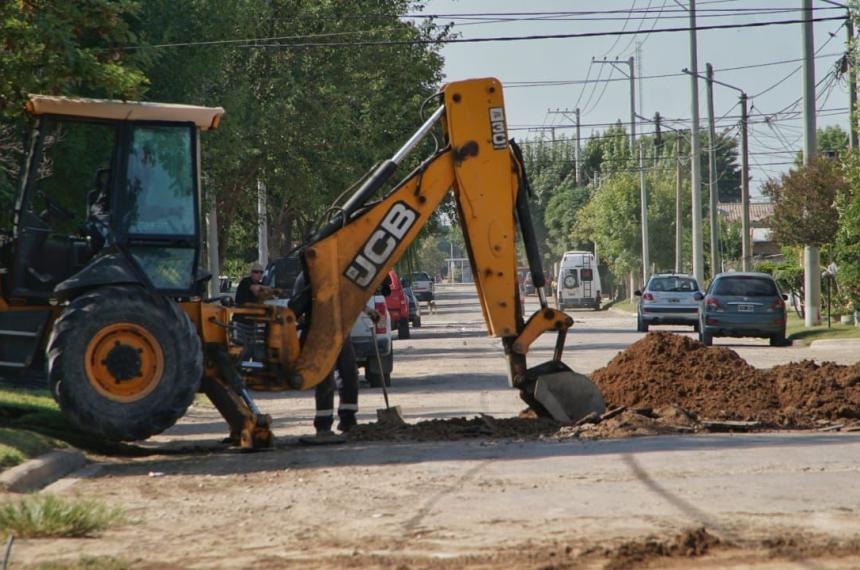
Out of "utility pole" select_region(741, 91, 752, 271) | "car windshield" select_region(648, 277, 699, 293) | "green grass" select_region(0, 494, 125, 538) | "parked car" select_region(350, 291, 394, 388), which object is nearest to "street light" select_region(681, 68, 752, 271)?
"utility pole" select_region(741, 91, 752, 271)

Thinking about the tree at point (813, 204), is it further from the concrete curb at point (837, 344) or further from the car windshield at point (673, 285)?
the concrete curb at point (837, 344)

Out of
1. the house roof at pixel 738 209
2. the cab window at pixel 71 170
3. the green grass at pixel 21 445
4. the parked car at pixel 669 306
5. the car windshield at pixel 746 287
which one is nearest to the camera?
the green grass at pixel 21 445

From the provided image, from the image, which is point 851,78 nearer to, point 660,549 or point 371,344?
point 371,344

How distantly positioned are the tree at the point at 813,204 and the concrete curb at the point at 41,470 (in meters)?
29.4

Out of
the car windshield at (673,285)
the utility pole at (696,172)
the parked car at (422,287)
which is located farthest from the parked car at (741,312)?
the parked car at (422,287)

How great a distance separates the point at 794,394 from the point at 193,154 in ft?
24.8

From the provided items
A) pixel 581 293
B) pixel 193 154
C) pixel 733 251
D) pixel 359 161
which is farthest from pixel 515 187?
pixel 733 251

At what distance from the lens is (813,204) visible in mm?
39844

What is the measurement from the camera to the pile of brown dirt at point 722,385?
1589 centimetres

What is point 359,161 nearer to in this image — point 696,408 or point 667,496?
point 696,408

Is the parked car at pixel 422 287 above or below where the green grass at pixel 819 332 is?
above

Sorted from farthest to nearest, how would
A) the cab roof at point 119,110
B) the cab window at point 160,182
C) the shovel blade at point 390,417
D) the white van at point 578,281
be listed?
the white van at point 578,281 → the shovel blade at point 390,417 → the cab window at point 160,182 → the cab roof at point 119,110

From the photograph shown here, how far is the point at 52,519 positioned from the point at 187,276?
194 inches

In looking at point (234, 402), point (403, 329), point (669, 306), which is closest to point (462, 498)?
point (234, 402)
